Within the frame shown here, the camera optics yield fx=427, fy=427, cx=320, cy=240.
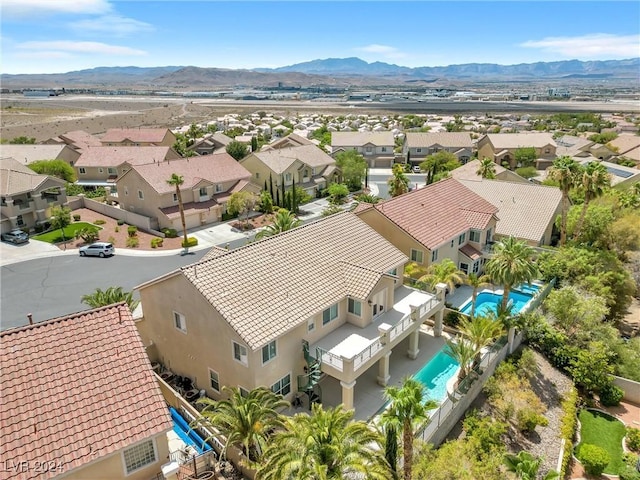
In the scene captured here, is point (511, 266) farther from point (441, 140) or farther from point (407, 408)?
point (441, 140)

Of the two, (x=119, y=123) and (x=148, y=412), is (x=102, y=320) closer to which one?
(x=148, y=412)

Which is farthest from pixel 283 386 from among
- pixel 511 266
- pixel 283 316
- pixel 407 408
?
pixel 511 266

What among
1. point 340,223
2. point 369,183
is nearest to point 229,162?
point 369,183

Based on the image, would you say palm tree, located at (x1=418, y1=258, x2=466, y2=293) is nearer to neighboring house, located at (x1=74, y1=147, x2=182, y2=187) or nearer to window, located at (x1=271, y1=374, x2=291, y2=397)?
window, located at (x1=271, y1=374, x2=291, y2=397)

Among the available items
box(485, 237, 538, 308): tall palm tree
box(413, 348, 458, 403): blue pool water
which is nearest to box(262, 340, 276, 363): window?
box(413, 348, 458, 403): blue pool water

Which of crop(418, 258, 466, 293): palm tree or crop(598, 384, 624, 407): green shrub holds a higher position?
crop(418, 258, 466, 293): palm tree

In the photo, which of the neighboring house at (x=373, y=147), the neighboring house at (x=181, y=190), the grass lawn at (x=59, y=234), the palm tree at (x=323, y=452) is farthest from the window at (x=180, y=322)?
the neighboring house at (x=373, y=147)

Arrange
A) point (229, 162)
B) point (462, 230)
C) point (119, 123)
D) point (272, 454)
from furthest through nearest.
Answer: point (119, 123) < point (229, 162) < point (462, 230) < point (272, 454)

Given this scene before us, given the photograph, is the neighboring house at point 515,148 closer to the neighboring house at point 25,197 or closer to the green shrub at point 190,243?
the green shrub at point 190,243
